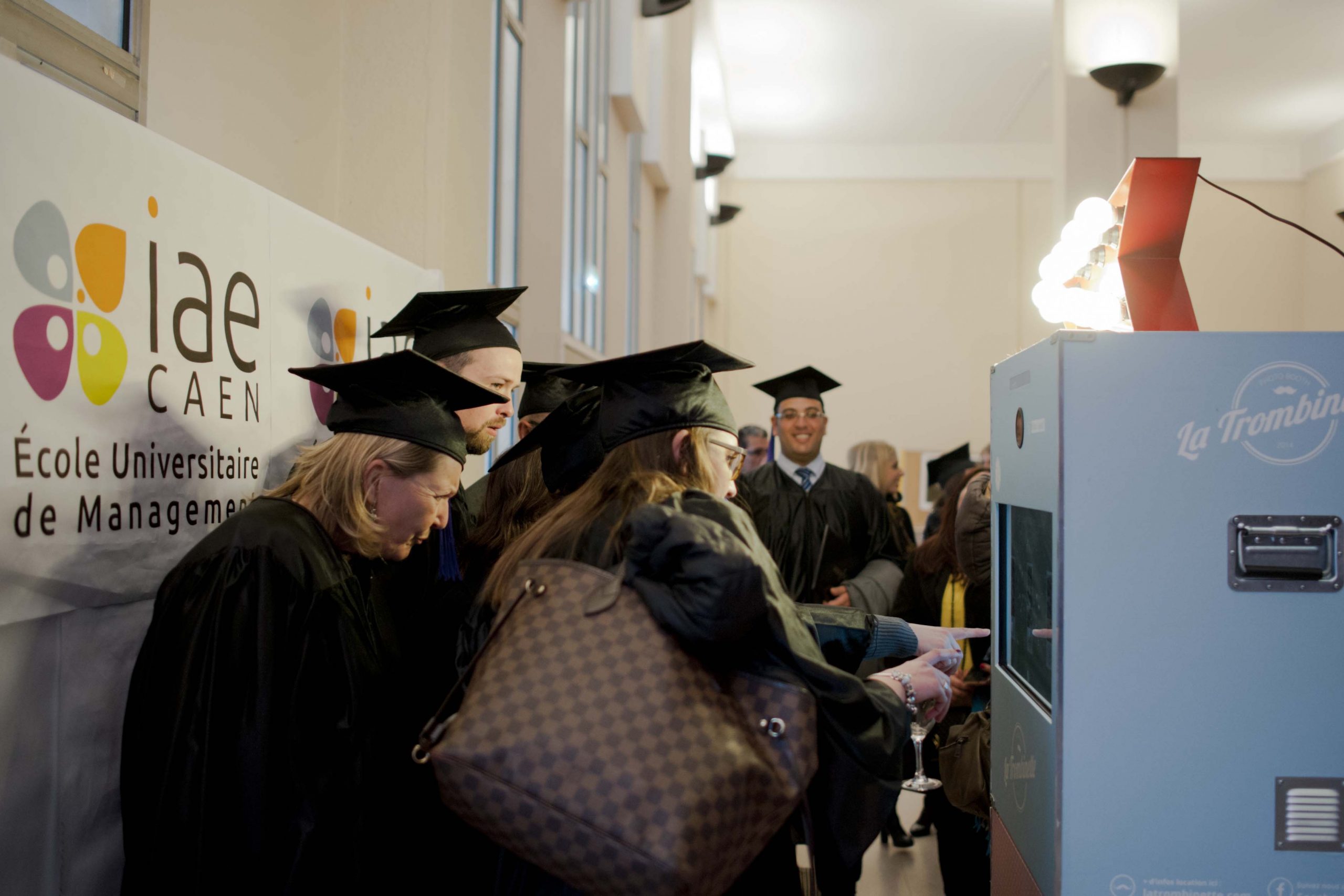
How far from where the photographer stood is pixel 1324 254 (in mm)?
12852

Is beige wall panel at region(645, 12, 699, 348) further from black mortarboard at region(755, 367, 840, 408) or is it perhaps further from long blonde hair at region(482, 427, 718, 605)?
long blonde hair at region(482, 427, 718, 605)

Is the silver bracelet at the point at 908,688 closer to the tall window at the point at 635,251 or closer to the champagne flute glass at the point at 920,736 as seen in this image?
the champagne flute glass at the point at 920,736

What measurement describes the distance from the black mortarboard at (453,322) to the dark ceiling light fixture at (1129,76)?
518 cm

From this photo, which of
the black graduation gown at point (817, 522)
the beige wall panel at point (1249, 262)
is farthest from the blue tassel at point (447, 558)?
the beige wall panel at point (1249, 262)

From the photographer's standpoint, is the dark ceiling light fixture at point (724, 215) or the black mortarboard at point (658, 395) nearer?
the black mortarboard at point (658, 395)

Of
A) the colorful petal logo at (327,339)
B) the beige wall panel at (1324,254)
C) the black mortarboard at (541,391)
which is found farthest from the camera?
the beige wall panel at (1324,254)

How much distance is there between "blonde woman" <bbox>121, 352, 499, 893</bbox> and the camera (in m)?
1.59

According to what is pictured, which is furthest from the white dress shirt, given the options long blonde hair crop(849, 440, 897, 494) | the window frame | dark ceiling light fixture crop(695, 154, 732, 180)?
dark ceiling light fixture crop(695, 154, 732, 180)

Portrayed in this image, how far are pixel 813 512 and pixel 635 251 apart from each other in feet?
19.5

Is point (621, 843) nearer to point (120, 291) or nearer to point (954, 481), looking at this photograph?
point (120, 291)

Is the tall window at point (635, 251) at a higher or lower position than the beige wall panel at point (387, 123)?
higher

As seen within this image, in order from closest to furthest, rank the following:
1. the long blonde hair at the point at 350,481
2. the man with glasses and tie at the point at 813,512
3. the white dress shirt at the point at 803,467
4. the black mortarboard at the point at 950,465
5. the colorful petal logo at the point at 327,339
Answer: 1. the long blonde hair at the point at 350,481
2. the colorful petal logo at the point at 327,339
3. the man with glasses and tie at the point at 813,512
4. the white dress shirt at the point at 803,467
5. the black mortarboard at the point at 950,465

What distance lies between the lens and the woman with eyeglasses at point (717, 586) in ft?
4.37

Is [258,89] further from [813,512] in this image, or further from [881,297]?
[881,297]
